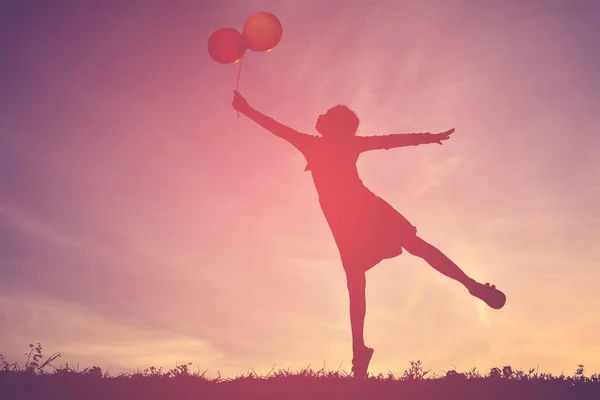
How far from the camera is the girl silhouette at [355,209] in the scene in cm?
774

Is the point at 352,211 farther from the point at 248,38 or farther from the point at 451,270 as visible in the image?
the point at 248,38

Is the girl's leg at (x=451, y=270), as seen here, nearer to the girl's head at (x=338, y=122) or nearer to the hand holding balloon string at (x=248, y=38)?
the girl's head at (x=338, y=122)

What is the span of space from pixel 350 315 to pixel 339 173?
6.34 ft

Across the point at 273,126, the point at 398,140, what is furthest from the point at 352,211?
the point at 273,126

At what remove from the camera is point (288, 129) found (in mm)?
8578

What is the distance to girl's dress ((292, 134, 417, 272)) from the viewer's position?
7.93 metres

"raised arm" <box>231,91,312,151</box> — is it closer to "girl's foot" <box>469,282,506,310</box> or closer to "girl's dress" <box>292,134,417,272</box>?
"girl's dress" <box>292,134,417,272</box>

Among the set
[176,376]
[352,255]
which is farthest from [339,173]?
[176,376]

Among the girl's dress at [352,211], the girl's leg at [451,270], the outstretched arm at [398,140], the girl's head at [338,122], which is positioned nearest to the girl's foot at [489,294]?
the girl's leg at [451,270]

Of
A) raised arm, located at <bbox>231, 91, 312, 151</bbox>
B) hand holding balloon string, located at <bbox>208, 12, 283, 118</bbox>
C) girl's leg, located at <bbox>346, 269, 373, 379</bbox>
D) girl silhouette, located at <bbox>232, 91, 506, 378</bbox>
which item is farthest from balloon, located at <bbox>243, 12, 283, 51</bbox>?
girl's leg, located at <bbox>346, 269, 373, 379</bbox>

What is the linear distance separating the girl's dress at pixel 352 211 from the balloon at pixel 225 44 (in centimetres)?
206

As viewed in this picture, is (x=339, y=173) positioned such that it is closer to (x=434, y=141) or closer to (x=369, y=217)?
(x=369, y=217)

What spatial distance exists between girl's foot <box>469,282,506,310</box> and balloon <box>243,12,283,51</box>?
4.75 meters

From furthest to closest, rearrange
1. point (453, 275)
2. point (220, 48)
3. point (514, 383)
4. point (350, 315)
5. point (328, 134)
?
point (220, 48) → point (328, 134) → point (350, 315) → point (453, 275) → point (514, 383)
